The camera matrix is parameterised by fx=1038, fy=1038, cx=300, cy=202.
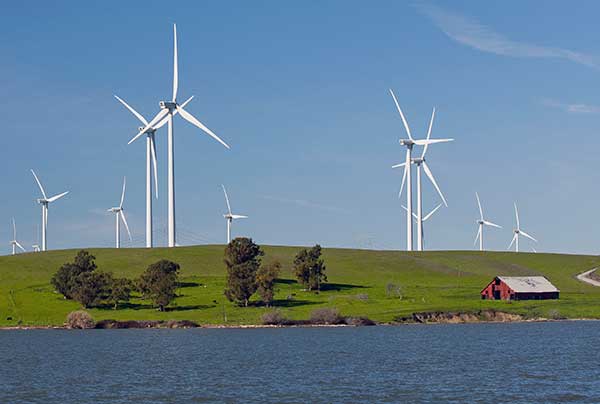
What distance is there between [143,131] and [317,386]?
134046mm

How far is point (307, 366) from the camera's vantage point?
86750mm

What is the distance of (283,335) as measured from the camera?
424ft

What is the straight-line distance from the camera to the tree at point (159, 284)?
15712 centimetres

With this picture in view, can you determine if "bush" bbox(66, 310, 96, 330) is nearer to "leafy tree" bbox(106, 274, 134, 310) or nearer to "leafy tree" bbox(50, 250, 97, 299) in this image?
"leafy tree" bbox(106, 274, 134, 310)

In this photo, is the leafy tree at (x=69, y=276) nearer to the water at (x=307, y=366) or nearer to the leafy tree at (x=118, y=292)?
the leafy tree at (x=118, y=292)

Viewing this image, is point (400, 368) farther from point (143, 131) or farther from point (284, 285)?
point (143, 131)

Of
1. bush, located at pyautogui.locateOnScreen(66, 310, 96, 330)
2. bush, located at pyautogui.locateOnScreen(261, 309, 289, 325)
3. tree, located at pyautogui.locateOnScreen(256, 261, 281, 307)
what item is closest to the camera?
bush, located at pyautogui.locateOnScreen(261, 309, 289, 325)

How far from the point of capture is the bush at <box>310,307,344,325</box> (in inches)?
5866

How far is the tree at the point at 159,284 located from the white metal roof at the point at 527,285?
185 feet

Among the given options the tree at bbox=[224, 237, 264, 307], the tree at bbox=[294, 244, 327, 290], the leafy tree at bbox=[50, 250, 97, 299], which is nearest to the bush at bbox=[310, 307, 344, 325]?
the tree at bbox=[224, 237, 264, 307]

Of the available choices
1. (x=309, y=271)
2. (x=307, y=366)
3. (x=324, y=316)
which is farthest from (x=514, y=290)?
(x=307, y=366)

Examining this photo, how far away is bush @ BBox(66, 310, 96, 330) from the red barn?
219ft

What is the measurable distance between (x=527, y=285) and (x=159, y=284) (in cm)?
6495

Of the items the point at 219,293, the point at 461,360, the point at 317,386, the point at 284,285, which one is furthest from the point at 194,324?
the point at 317,386
